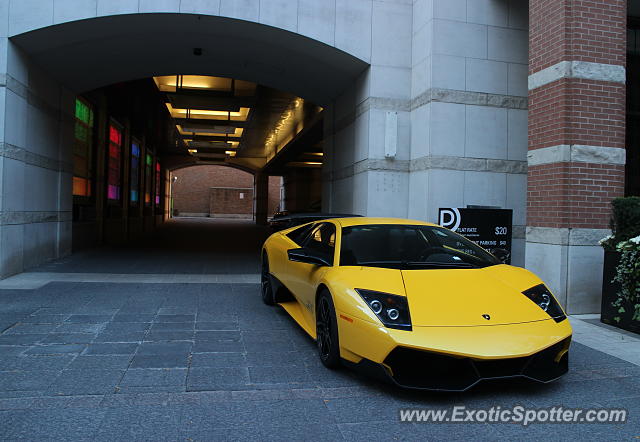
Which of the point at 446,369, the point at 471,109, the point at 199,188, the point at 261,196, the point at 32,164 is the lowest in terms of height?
the point at 446,369

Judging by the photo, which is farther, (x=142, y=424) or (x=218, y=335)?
(x=218, y=335)

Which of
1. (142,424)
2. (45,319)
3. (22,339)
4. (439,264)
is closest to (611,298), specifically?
(439,264)

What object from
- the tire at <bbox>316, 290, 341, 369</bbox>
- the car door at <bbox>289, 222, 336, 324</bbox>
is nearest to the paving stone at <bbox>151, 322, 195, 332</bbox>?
the car door at <bbox>289, 222, 336, 324</bbox>

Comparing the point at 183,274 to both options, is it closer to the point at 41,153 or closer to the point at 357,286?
the point at 41,153

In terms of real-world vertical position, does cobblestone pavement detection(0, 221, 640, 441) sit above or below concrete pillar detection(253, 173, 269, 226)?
below

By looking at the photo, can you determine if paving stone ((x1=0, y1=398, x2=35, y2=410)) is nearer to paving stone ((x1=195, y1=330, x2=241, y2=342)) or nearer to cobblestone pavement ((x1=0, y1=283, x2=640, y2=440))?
cobblestone pavement ((x1=0, y1=283, x2=640, y2=440))

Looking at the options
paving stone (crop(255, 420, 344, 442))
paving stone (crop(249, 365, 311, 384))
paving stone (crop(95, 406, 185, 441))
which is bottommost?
paving stone (crop(255, 420, 344, 442))

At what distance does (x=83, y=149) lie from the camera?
14.8 metres

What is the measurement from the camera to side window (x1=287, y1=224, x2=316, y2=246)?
5969mm

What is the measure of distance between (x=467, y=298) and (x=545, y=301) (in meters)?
0.74

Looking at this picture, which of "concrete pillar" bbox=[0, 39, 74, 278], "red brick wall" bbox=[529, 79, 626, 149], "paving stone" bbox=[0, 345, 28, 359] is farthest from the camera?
"concrete pillar" bbox=[0, 39, 74, 278]

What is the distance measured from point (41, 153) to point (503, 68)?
9524mm

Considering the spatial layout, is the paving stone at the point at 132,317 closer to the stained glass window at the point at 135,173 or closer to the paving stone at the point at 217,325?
the paving stone at the point at 217,325

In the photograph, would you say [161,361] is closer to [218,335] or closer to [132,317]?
[218,335]
